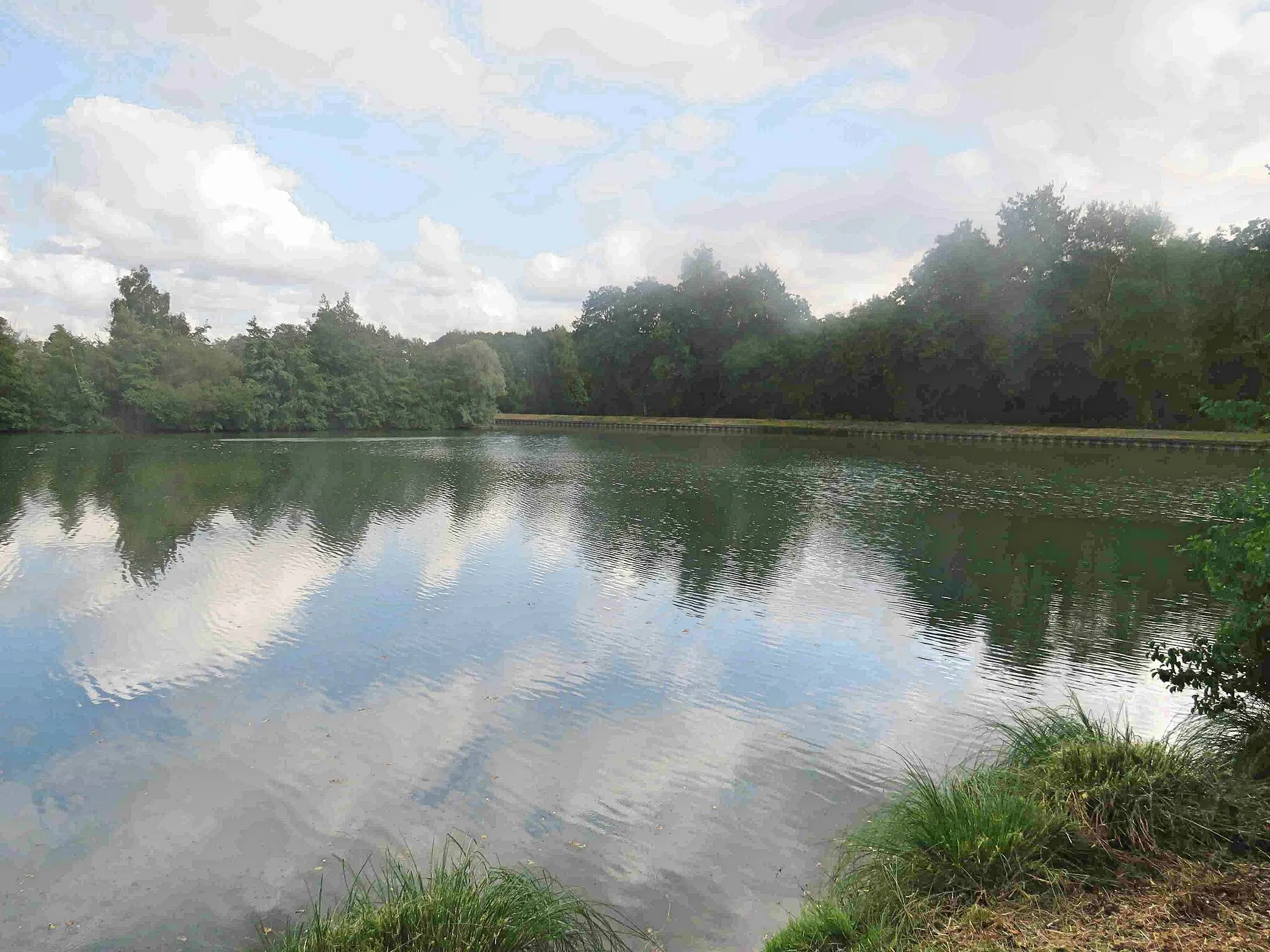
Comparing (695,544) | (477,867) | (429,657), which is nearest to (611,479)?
(695,544)

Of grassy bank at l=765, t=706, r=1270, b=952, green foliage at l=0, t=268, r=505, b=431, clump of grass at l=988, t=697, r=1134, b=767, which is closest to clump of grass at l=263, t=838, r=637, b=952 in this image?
grassy bank at l=765, t=706, r=1270, b=952

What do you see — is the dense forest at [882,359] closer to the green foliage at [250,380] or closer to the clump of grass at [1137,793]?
the green foliage at [250,380]

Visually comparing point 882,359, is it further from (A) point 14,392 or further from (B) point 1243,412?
(A) point 14,392

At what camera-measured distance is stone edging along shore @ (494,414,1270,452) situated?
39.5 meters

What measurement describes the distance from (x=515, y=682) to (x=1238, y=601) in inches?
225

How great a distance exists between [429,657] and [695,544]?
7128mm

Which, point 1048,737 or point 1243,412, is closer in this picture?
point 1243,412

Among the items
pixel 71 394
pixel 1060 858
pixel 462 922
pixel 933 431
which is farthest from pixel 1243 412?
pixel 71 394

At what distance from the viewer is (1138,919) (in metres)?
3.31

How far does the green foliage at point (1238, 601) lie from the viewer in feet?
15.3

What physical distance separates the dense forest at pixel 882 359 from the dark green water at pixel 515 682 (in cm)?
2937

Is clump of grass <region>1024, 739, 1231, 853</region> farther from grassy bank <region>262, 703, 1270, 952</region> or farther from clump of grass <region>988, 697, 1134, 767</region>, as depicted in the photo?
clump of grass <region>988, 697, 1134, 767</region>

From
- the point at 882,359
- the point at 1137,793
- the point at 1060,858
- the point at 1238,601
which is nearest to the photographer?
the point at 1060,858

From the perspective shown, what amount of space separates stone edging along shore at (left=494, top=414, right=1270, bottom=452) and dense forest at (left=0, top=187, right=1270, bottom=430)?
8.46ft
